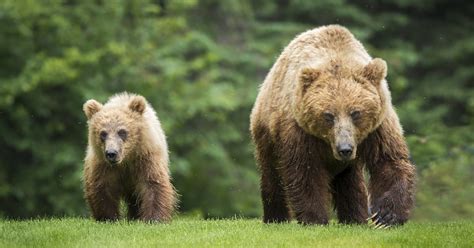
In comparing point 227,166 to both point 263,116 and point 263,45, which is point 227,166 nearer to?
point 263,45

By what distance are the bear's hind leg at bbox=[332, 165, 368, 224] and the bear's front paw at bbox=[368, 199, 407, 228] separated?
1000 millimetres

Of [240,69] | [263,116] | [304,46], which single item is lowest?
[240,69]

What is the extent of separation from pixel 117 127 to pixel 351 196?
111 inches

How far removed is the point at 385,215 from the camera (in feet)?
34.7

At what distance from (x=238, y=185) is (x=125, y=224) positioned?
14.6 m

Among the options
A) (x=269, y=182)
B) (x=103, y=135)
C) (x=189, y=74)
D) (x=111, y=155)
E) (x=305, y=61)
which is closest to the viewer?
(x=305, y=61)

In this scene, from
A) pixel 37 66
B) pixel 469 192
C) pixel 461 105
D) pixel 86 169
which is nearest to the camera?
pixel 86 169

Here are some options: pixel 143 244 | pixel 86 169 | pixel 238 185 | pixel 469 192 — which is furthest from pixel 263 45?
pixel 143 244

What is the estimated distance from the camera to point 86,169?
12.8m

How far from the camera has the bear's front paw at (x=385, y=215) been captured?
34.7ft

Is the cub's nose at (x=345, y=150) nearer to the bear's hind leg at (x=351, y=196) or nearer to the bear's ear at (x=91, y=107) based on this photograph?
the bear's hind leg at (x=351, y=196)

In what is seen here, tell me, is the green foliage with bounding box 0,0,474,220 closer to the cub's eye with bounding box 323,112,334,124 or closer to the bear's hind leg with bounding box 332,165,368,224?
the bear's hind leg with bounding box 332,165,368,224

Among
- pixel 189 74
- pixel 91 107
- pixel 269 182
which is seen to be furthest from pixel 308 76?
pixel 189 74

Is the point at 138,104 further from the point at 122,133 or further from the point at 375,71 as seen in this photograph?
the point at 375,71
